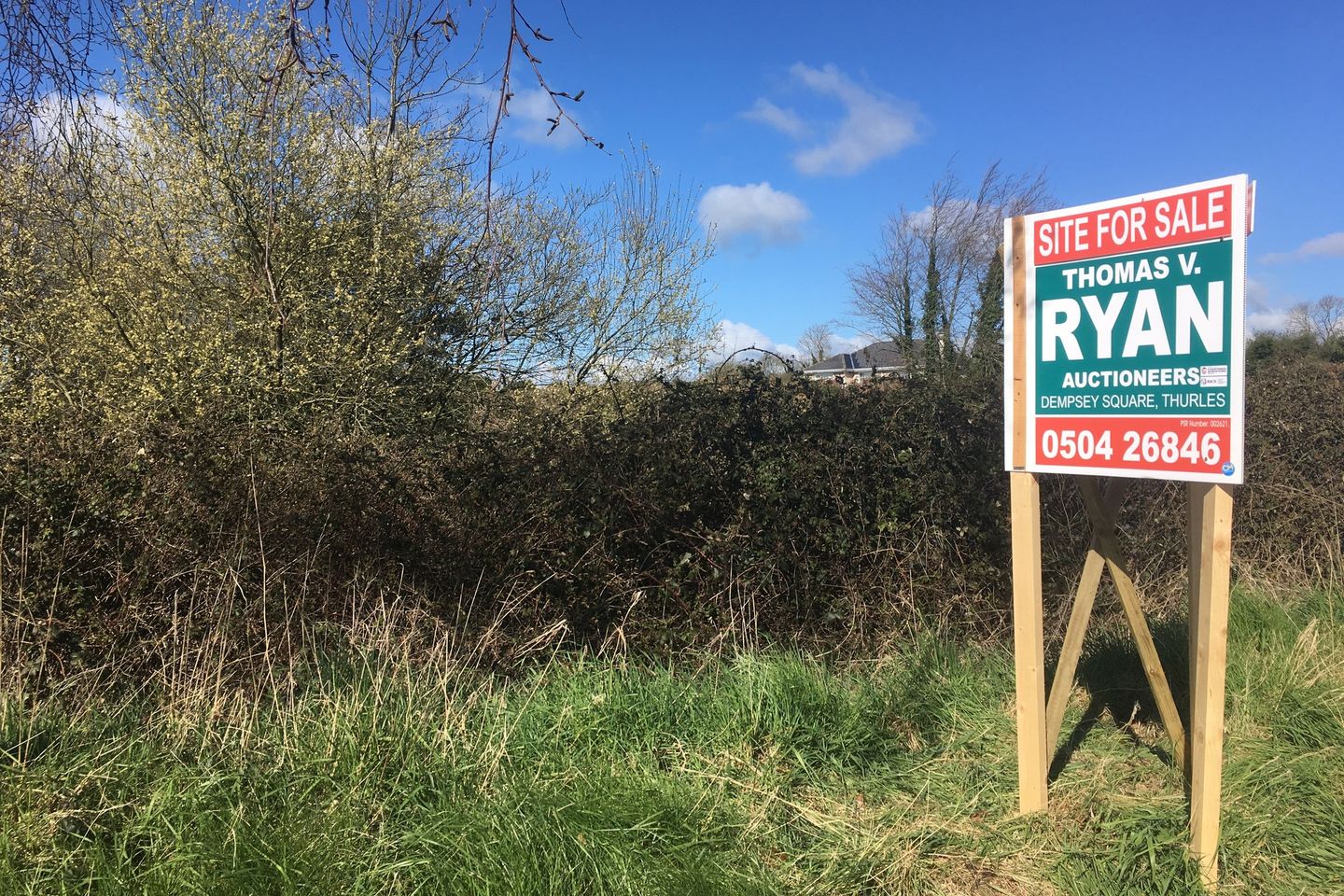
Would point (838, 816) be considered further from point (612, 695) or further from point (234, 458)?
point (234, 458)

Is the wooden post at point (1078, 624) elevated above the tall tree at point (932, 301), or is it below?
below

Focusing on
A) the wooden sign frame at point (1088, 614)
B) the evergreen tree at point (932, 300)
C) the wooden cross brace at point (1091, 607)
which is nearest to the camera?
the wooden sign frame at point (1088, 614)

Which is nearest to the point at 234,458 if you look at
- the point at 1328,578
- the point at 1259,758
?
the point at 1259,758

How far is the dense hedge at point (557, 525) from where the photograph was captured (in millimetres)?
3908

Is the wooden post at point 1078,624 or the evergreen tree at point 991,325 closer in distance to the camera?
the wooden post at point 1078,624

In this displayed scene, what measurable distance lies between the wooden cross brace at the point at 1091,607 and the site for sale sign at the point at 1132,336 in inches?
15.6

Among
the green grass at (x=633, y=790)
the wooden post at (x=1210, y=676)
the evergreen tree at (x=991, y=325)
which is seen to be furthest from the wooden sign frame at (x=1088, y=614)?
the evergreen tree at (x=991, y=325)

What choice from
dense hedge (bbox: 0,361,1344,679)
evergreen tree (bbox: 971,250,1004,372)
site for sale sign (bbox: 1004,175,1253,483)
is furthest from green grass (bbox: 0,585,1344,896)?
evergreen tree (bbox: 971,250,1004,372)

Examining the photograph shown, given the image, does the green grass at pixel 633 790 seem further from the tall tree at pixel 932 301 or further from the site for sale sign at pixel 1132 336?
the tall tree at pixel 932 301

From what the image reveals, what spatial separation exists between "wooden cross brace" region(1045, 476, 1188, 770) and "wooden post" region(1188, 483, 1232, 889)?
0.51 metres

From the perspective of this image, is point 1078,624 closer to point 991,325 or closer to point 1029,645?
point 1029,645

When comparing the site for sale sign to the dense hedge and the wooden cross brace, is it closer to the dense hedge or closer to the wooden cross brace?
the wooden cross brace

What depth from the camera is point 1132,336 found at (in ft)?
9.46

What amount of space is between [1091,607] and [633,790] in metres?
1.97
